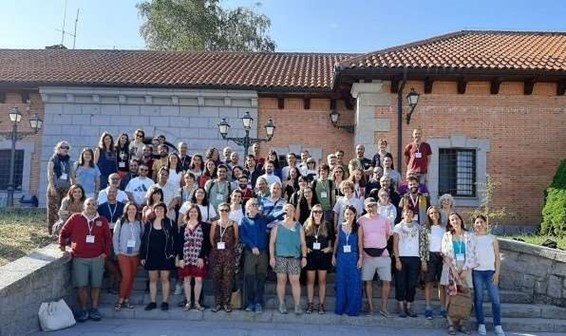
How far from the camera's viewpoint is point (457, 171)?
1304cm

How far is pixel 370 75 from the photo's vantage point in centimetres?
1247

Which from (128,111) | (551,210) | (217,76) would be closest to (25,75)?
(128,111)

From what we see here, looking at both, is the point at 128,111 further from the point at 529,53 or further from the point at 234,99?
the point at 529,53

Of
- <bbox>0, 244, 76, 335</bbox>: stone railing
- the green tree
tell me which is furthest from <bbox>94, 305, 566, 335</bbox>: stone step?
the green tree

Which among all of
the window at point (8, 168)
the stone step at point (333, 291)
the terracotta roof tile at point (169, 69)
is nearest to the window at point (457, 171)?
the terracotta roof tile at point (169, 69)

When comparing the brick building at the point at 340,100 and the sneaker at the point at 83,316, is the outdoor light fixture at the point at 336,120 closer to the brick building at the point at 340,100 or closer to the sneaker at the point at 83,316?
the brick building at the point at 340,100

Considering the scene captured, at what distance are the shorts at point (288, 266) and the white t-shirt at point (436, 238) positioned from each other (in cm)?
191

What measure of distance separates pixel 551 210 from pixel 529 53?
16.5ft

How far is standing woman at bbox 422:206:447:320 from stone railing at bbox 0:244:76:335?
5.16 metres

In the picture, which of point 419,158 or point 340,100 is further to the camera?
point 340,100

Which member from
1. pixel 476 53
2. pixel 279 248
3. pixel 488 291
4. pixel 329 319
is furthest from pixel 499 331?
pixel 476 53

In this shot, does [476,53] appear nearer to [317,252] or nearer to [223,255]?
[317,252]

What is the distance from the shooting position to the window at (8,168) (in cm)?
1586

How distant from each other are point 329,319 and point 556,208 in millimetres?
6584
